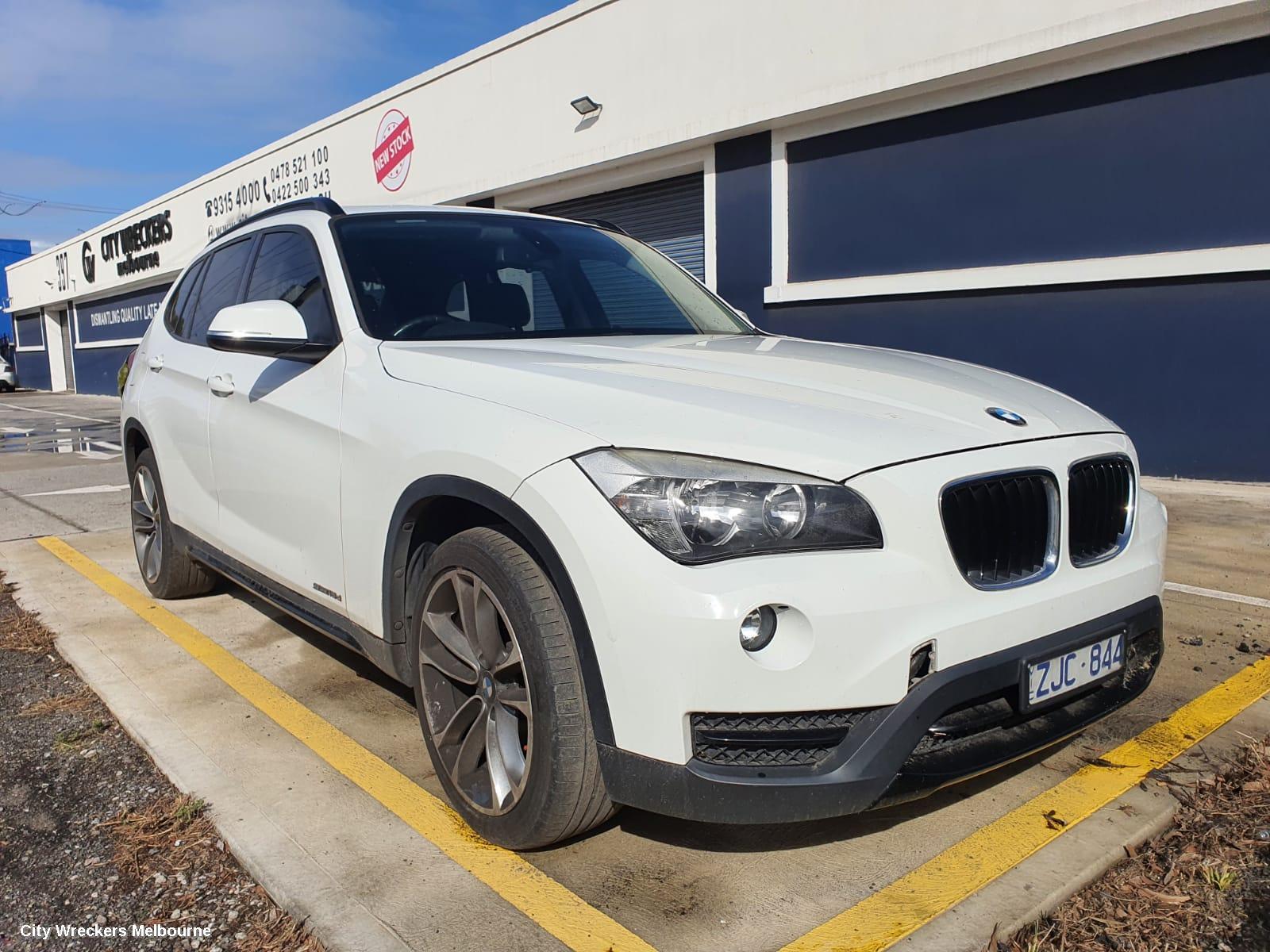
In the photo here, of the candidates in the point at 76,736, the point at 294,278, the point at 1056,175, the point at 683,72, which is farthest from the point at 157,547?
the point at 683,72

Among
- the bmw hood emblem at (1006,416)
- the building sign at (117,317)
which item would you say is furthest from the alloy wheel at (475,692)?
the building sign at (117,317)

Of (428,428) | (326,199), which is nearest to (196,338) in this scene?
(326,199)

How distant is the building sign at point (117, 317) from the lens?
2870 centimetres

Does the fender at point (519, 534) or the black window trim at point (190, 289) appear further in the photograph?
the black window trim at point (190, 289)

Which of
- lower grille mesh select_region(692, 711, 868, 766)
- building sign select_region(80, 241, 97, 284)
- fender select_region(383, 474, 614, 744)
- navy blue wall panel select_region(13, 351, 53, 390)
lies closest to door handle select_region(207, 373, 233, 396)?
fender select_region(383, 474, 614, 744)

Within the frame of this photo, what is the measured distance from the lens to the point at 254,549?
3.59 meters

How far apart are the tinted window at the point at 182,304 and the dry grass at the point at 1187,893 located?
4.31 meters

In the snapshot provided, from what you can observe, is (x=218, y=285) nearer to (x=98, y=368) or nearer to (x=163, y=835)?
(x=163, y=835)

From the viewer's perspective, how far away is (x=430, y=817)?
2.66m

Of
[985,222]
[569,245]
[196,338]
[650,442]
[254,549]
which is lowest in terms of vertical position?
[254,549]

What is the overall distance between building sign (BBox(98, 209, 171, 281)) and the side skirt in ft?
84.3

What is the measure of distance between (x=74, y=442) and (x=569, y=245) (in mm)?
12896

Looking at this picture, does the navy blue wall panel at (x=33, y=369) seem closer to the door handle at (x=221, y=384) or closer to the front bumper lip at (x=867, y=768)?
the door handle at (x=221, y=384)

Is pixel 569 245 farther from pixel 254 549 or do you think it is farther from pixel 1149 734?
pixel 1149 734
